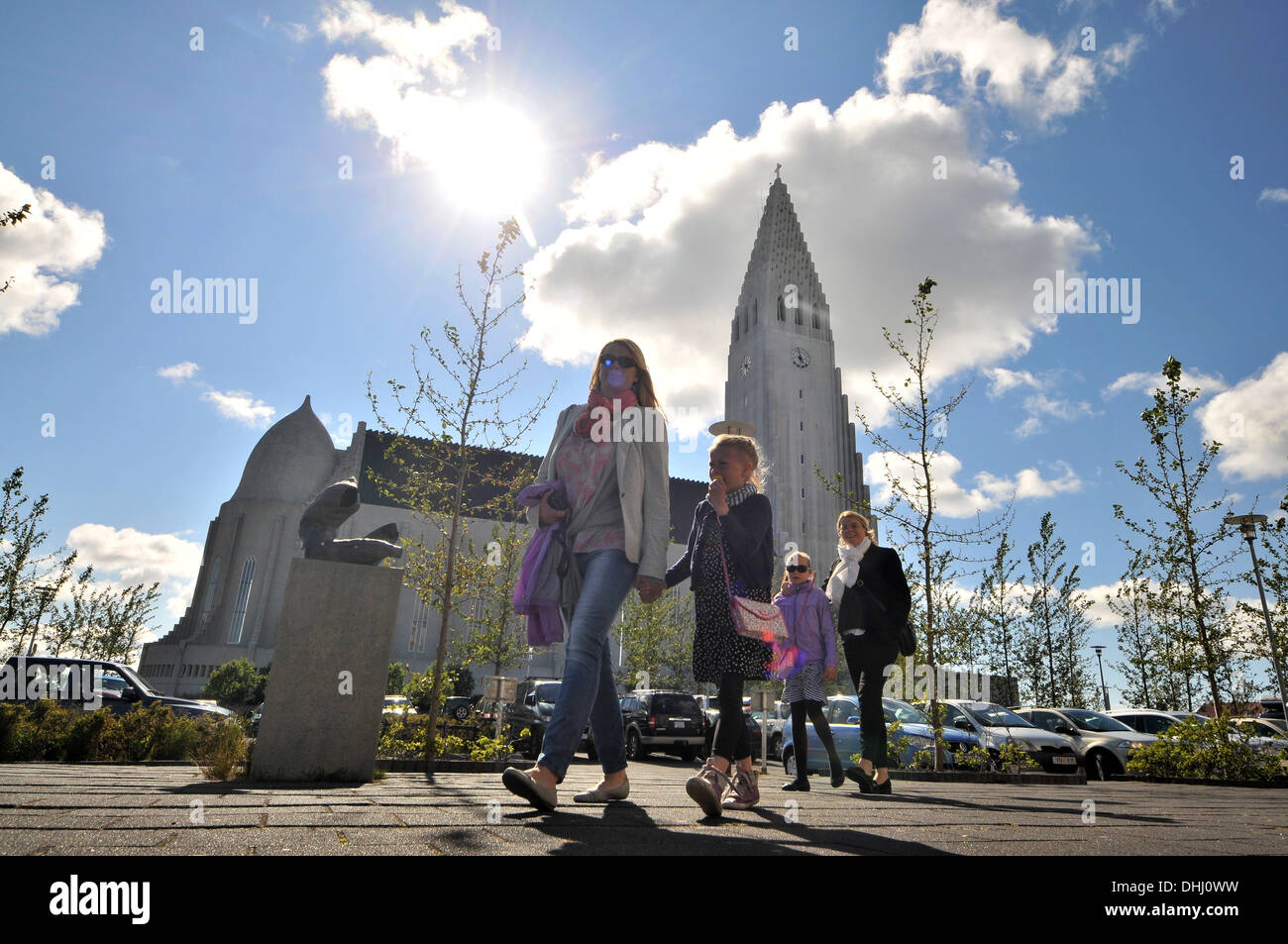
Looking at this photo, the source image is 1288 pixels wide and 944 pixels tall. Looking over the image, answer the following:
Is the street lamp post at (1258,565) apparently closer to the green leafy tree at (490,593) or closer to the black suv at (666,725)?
the black suv at (666,725)

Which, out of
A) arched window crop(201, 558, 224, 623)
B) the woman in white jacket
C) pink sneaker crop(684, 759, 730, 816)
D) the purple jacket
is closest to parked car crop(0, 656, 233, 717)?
the purple jacket

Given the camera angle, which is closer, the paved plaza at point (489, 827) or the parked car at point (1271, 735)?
the paved plaza at point (489, 827)

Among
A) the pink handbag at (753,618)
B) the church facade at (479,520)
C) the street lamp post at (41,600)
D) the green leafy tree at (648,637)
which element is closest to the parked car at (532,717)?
the green leafy tree at (648,637)

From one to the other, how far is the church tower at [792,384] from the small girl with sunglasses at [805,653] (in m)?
66.9

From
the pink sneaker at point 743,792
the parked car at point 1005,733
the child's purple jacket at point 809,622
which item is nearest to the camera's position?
the pink sneaker at point 743,792

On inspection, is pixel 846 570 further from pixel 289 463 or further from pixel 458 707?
pixel 289 463

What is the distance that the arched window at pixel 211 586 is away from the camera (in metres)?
61.2

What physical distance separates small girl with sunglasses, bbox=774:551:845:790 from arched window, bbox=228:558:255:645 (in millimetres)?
63514

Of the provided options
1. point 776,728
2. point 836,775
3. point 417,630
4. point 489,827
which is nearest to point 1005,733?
point 776,728

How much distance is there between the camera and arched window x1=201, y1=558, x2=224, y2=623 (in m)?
61.2

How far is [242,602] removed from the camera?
61.0m

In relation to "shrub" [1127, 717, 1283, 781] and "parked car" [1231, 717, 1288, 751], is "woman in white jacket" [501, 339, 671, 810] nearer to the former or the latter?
"shrub" [1127, 717, 1283, 781]

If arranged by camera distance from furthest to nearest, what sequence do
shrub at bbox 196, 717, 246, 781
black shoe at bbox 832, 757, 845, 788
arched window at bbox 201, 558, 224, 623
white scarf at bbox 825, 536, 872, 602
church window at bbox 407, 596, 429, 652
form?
church window at bbox 407, 596, 429, 652
arched window at bbox 201, 558, 224, 623
black shoe at bbox 832, 757, 845, 788
white scarf at bbox 825, 536, 872, 602
shrub at bbox 196, 717, 246, 781
